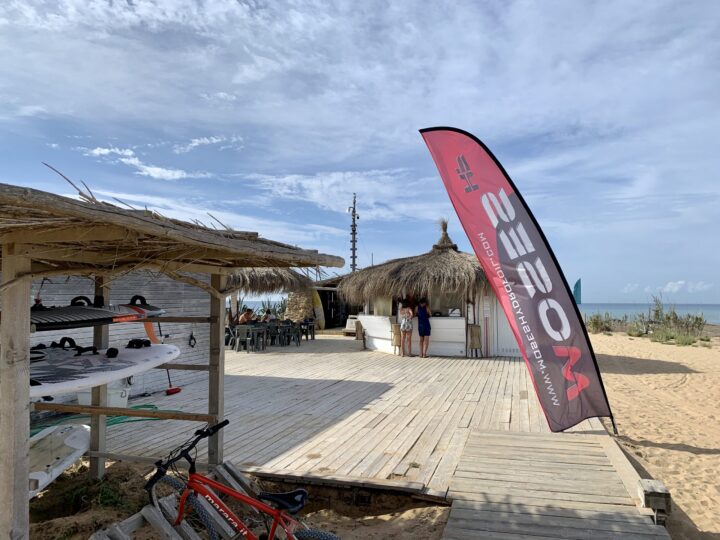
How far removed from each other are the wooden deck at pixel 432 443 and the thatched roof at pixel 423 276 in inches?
135

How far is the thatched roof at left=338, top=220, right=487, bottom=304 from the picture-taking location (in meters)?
12.8

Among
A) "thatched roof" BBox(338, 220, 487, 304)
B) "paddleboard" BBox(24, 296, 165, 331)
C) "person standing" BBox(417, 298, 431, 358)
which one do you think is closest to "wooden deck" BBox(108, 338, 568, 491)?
"person standing" BBox(417, 298, 431, 358)

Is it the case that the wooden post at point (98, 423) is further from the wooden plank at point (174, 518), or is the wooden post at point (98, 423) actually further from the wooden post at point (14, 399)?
the wooden post at point (14, 399)

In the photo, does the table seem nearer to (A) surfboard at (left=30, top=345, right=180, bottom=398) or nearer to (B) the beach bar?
(A) surfboard at (left=30, top=345, right=180, bottom=398)

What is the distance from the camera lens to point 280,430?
598 cm

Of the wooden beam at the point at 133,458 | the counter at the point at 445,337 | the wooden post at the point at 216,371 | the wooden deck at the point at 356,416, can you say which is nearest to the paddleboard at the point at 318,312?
the counter at the point at 445,337

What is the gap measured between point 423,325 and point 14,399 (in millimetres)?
10889

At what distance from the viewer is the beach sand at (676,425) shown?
14.1 ft

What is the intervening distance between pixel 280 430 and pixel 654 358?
1174cm

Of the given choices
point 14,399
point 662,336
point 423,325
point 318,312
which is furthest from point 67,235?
point 318,312

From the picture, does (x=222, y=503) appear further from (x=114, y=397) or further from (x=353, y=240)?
(x=353, y=240)

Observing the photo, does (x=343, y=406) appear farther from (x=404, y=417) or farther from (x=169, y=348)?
(x=169, y=348)

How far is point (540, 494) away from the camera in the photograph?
404 centimetres

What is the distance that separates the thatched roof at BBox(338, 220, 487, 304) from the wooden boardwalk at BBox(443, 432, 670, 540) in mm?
7535
